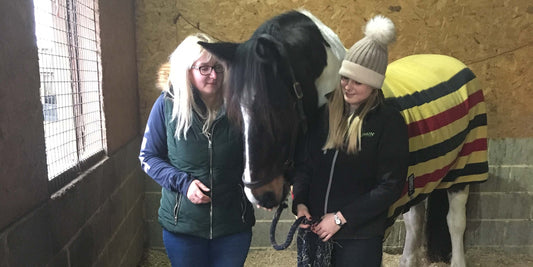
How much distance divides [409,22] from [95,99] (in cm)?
198

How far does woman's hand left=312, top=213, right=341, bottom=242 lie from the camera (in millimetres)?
1128

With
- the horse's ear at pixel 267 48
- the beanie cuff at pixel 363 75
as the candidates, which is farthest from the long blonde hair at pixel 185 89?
the beanie cuff at pixel 363 75

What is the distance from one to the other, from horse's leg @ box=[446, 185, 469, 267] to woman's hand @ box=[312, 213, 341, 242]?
4.16ft

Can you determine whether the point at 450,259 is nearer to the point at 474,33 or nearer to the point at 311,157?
the point at 474,33

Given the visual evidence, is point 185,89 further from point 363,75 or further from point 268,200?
point 363,75

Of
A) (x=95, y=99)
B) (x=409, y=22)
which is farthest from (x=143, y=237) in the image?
(x=409, y=22)

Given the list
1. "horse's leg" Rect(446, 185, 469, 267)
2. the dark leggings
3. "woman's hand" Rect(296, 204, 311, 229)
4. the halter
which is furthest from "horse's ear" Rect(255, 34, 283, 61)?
"horse's leg" Rect(446, 185, 469, 267)

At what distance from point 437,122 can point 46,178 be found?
1548 mm

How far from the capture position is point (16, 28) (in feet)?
3.20

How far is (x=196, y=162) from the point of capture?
1273 millimetres

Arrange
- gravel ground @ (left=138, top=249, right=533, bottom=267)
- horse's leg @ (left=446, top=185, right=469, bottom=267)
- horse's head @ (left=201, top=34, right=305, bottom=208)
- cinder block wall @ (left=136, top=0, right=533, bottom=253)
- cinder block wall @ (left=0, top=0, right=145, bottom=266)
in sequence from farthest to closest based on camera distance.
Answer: gravel ground @ (left=138, top=249, right=533, bottom=267) < cinder block wall @ (left=136, top=0, right=533, bottom=253) < horse's leg @ (left=446, top=185, right=469, bottom=267) < horse's head @ (left=201, top=34, right=305, bottom=208) < cinder block wall @ (left=0, top=0, right=145, bottom=266)

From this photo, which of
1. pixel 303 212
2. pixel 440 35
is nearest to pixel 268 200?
pixel 303 212

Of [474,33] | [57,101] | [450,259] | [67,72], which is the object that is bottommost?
[450,259]

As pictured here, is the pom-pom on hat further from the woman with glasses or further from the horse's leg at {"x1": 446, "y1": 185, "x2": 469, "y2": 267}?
the horse's leg at {"x1": 446, "y1": 185, "x2": 469, "y2": 267}
